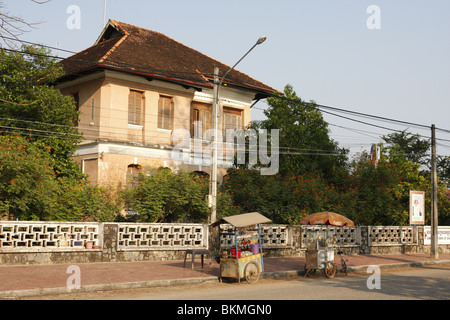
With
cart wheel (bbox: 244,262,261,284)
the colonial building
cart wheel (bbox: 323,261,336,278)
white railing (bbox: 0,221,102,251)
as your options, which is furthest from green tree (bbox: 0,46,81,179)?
cart wheel (bbox: 323,261,336,278)

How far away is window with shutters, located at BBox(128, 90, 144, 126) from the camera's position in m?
29.0

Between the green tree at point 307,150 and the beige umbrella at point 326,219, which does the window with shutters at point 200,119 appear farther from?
the beige umbrella at point 326,219

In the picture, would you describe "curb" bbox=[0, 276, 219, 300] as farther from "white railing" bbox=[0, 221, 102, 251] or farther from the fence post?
"white railing" bbox=[0, 221, 102, 251]

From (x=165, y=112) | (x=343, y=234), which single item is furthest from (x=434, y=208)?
(x=165, y=112)

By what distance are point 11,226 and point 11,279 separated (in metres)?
4.04

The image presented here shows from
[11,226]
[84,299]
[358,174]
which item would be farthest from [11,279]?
[358,174]

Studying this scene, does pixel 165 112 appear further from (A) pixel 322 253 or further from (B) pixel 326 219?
(A) pixel 322 253

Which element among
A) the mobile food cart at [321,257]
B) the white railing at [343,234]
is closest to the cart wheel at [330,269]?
the mobile food cart at [321,257]

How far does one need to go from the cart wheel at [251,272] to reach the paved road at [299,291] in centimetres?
23

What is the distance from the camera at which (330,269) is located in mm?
18141

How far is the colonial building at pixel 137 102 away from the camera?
27797mm
